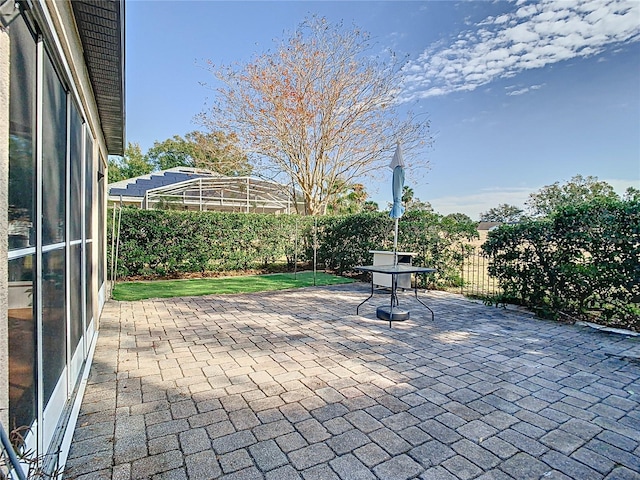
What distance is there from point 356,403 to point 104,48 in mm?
3835

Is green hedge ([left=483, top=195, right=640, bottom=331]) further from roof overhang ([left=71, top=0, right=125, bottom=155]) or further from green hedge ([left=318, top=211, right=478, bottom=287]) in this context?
roof overhang ([left=71, top=0, right=125, bottom=155])

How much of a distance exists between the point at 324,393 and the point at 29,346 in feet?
6.78

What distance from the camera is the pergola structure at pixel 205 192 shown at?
14281 mm

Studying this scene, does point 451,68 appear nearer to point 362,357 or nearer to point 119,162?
point 362,357

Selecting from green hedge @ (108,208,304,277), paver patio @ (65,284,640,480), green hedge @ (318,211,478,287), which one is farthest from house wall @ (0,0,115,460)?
green hedge @ (108,208,304,277)

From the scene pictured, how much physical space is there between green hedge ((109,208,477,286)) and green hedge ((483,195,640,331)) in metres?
1.50

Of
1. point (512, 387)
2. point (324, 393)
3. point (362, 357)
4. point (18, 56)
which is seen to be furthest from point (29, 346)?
point (512, 387)

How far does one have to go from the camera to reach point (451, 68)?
36.8 ft

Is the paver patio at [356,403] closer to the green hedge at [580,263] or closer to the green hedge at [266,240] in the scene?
the green hedge at [580,263]

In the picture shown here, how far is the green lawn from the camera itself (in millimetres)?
6991

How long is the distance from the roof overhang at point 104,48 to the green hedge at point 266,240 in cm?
438

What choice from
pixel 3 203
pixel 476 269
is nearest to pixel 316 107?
pixel 476 269

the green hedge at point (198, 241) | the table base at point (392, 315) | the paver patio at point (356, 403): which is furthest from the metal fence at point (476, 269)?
the green hedge at point (198, 241)

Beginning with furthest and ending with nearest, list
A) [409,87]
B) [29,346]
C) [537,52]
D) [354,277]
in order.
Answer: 1. [409,87]
2. [354,277]
3. [537,52]
4. [29,346]
